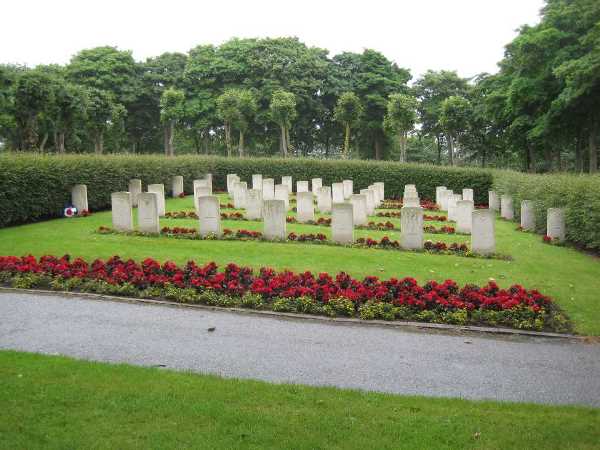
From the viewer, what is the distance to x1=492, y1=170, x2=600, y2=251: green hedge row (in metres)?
15.5

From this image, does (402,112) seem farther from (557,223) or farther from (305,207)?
(557,223)

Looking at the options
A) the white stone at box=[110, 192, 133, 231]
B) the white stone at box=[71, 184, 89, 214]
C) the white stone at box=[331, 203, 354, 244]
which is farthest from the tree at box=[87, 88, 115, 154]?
the white stone at box=[331, 203, 354, 244]

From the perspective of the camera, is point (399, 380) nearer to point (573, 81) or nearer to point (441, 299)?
point (441, 299)

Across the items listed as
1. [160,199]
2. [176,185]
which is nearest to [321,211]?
[160,199]

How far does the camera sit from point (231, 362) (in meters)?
7.44

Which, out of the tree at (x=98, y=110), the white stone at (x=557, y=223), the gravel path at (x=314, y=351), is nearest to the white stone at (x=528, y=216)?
the white stone at (x=557, y=223)

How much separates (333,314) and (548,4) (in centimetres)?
3357

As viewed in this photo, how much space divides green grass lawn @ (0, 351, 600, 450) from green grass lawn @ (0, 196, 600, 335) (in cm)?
474

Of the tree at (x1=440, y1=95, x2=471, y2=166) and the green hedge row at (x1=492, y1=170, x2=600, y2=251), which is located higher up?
the tree at (x1=440, y1=95, x2=471, y2=166)

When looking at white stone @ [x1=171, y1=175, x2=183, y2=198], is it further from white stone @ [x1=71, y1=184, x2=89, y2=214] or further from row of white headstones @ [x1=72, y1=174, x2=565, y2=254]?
white stone @ [x1=71, y1=184, x2=89, y2=214]

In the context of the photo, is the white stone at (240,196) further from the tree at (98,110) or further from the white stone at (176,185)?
the tree at (98,110)

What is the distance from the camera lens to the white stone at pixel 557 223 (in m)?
17.2

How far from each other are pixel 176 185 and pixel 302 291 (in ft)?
71.9

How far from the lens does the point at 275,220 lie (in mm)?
16500
